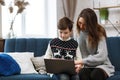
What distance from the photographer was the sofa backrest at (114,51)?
3229 millimetres

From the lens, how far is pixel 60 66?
250 centimetres

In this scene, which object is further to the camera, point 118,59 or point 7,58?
point 118,59

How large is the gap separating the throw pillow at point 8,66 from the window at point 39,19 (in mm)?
2134

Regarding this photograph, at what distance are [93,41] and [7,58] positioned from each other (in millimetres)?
961

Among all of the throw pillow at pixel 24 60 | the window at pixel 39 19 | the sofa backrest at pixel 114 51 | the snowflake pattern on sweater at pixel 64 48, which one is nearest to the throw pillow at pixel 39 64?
the throw pillow at pixel 24 60

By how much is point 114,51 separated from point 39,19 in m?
2.43

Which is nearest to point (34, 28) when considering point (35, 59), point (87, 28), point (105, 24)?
point (105, 24)

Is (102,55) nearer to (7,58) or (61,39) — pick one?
(61,39)

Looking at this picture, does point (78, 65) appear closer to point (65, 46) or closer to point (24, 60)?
point (65, 46)

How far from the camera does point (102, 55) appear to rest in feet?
9.23

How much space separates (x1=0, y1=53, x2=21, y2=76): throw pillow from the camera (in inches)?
111

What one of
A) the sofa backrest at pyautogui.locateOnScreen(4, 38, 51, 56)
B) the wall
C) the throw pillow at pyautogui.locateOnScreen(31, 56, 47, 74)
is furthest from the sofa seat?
the wall

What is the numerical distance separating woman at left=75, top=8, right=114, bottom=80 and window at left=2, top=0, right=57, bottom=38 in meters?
2.25

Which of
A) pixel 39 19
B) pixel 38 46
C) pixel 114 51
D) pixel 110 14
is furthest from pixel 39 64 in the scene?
pixel 110 14
